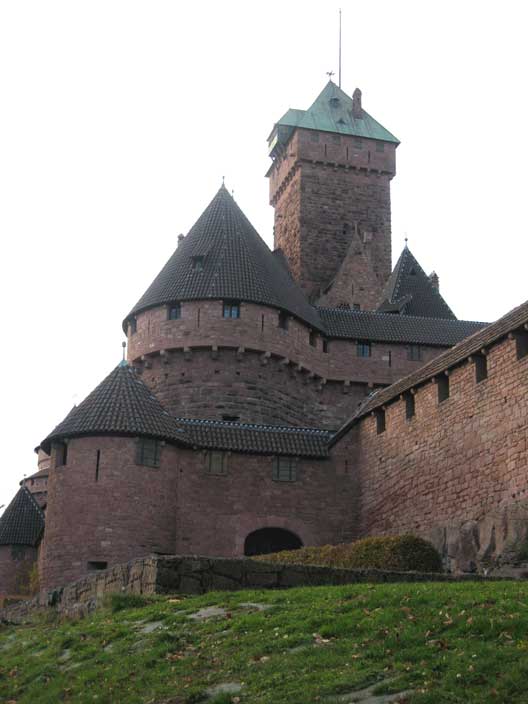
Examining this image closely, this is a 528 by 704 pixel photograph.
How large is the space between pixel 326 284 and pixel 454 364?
24518mm

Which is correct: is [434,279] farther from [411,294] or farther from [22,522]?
[22,522]

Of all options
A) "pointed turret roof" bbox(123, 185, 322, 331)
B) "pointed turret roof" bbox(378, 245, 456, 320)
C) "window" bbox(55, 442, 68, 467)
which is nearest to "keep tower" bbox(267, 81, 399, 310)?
"pointed turret roof" bbox(378, 245, 456, 320)

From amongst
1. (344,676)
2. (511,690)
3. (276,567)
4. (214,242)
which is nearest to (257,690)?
(344,676)

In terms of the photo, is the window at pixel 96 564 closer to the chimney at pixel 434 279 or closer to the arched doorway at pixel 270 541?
the arched doorway at pixel 270 541

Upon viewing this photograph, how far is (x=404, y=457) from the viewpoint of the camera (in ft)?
98.8

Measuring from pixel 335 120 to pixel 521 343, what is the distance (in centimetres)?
3392

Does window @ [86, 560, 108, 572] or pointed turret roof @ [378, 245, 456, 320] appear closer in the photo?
window @ [86, 560, 108, 572]

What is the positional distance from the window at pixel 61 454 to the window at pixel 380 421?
922cm

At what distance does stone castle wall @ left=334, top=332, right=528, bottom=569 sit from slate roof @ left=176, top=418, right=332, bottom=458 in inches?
92.6

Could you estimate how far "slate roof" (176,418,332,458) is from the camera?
3281 cm

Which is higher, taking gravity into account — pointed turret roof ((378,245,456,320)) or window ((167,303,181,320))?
pointed turret roof ((378,245,456,320))

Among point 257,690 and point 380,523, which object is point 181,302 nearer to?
point 380,523

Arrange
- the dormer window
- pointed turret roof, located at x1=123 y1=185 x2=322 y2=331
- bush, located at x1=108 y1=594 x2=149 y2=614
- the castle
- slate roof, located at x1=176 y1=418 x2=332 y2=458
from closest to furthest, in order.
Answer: bush, located at x1=108 y1=594 x2=149 y2=614, the castle, slate roof, located at x1=176 y1=418 x2=332 y2=458, pointed turret roof, located at x1=123 y1=185 x2=322 y2=331, the dormer window

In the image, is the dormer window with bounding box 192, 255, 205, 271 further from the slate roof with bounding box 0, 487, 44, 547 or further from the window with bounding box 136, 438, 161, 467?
the slate roof with bounding box 0, 487, 44, 547
